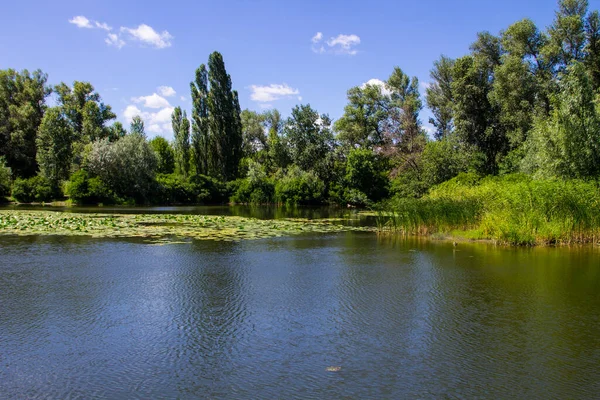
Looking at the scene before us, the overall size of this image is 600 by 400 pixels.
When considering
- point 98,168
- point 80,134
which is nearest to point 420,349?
point 98,168

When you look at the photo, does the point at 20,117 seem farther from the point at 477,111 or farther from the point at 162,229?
the point at 477,111

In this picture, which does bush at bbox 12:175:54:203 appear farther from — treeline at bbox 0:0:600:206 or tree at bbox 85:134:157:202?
tree at bbox 85:134:157:202

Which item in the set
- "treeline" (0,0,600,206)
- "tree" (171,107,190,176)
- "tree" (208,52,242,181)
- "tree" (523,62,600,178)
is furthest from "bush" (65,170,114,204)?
"tree" (523,62,600,178)

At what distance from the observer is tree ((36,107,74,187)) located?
51156 mm

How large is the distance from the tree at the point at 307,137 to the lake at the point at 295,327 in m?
43.3

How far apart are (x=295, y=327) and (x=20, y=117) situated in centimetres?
6096

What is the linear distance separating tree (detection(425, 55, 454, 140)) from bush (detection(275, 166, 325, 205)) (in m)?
15.2

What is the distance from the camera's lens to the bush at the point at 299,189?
53.2 metres

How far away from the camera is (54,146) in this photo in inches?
2029

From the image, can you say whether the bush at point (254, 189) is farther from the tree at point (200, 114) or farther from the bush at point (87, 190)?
the bush at point (87, 190)

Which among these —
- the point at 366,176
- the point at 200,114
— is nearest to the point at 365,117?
the point at 366,176

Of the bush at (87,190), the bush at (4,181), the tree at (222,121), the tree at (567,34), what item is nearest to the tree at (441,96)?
the tree at (567,34)

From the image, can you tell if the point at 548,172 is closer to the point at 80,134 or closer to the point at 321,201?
the point at 321,201

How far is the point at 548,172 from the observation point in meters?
22.0
